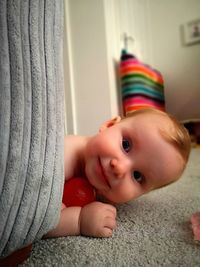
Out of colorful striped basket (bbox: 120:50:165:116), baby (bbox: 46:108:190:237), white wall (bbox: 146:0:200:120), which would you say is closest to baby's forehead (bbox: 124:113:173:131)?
baby (bbox: 46:108:190:237)

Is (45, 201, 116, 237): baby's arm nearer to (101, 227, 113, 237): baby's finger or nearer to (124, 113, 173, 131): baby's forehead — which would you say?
(101, 227, 113, 237): baby's finger

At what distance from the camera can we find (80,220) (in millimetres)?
477

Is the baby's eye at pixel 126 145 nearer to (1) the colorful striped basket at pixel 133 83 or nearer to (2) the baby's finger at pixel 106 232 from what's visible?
(2) the baby's finger at pixel 106 232

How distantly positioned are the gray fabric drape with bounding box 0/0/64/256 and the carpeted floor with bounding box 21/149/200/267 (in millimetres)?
72

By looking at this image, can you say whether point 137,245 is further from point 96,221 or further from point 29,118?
point 29,118

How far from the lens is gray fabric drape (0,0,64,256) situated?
0.95 ft

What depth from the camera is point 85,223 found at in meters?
0.47

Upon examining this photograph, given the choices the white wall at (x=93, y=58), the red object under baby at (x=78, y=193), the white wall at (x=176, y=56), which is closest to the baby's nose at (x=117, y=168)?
the red object under baby at (x=78, y=193)

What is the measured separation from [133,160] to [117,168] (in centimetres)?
6

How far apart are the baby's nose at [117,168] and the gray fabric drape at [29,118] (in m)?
0.19

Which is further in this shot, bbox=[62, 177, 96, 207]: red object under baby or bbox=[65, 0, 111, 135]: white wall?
bbox=[65, 0, 111, 135]: white wall

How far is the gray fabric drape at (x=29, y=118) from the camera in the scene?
0.29 metres

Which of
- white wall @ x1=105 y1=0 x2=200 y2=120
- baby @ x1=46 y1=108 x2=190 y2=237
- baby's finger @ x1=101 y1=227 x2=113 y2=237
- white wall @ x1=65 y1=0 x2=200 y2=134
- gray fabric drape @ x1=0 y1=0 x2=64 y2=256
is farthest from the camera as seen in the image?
white wall @ x1=105 y1=0 x2=200 y2=120

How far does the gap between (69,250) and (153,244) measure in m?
0.14
